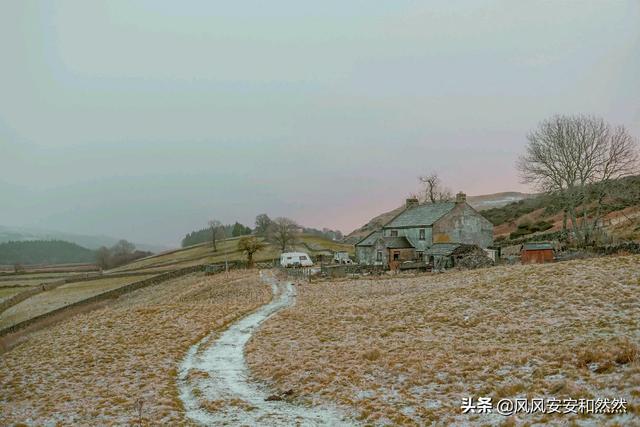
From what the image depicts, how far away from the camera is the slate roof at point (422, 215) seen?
59450 mm

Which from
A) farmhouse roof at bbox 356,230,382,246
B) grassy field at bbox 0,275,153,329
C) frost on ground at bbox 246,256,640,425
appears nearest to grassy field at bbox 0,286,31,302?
grassy field at bbox 0,275,153,329

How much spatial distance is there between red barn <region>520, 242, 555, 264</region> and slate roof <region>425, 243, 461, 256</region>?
9.20m

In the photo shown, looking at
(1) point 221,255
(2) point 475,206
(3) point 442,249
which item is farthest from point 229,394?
(2) point 475,206

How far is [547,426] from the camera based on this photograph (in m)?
9.93

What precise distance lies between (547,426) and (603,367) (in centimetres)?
386

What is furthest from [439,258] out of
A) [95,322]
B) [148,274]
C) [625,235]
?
[148,274]

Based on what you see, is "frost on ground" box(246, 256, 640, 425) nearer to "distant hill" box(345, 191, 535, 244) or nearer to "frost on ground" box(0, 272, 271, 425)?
"frost on ground" box(0, 272, 271, 425)

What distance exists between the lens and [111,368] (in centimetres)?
2000

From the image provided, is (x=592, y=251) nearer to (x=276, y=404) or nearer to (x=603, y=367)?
(x=603, y=367)

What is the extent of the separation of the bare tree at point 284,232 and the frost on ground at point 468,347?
5954 cm

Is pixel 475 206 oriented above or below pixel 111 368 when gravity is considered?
above

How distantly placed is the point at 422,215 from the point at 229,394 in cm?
5063

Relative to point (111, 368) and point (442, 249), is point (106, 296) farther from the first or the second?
point (442, 249)

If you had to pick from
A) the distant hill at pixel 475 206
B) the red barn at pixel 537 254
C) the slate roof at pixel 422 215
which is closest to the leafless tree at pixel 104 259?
the distant hill at pixel 475 206
